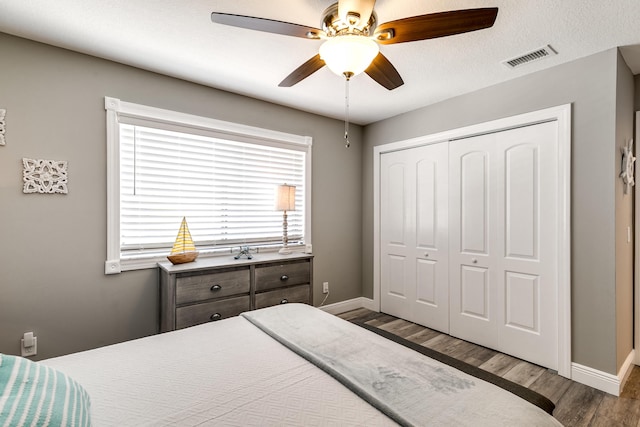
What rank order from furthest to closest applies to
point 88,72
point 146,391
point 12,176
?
1. point 88,72
2. point 12,176
3. point 146,391

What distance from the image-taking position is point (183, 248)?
8.57 ft

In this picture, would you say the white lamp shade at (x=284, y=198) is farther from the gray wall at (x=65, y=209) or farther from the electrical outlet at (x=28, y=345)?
the electrical outlet at (x=28, y=345)

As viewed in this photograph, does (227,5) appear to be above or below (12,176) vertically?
above

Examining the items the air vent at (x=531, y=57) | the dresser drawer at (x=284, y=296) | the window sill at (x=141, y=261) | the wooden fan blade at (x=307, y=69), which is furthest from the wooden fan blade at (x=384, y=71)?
the window sill at (x=141, y=261)

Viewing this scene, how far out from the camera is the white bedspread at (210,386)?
0.98m

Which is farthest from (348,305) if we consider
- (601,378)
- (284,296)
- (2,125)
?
(2,125)

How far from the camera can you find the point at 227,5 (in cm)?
178

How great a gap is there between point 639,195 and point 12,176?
188 inches

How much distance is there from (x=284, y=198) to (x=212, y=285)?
1.09 metres

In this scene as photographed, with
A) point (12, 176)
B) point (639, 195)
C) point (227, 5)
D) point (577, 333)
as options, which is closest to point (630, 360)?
point (577, 333)

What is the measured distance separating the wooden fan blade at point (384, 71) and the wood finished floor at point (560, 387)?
2399mm

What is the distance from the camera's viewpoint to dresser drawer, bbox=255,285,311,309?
9.11ft

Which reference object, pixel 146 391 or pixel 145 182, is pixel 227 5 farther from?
pixel 146 391

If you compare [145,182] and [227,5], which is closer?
[227,5]
